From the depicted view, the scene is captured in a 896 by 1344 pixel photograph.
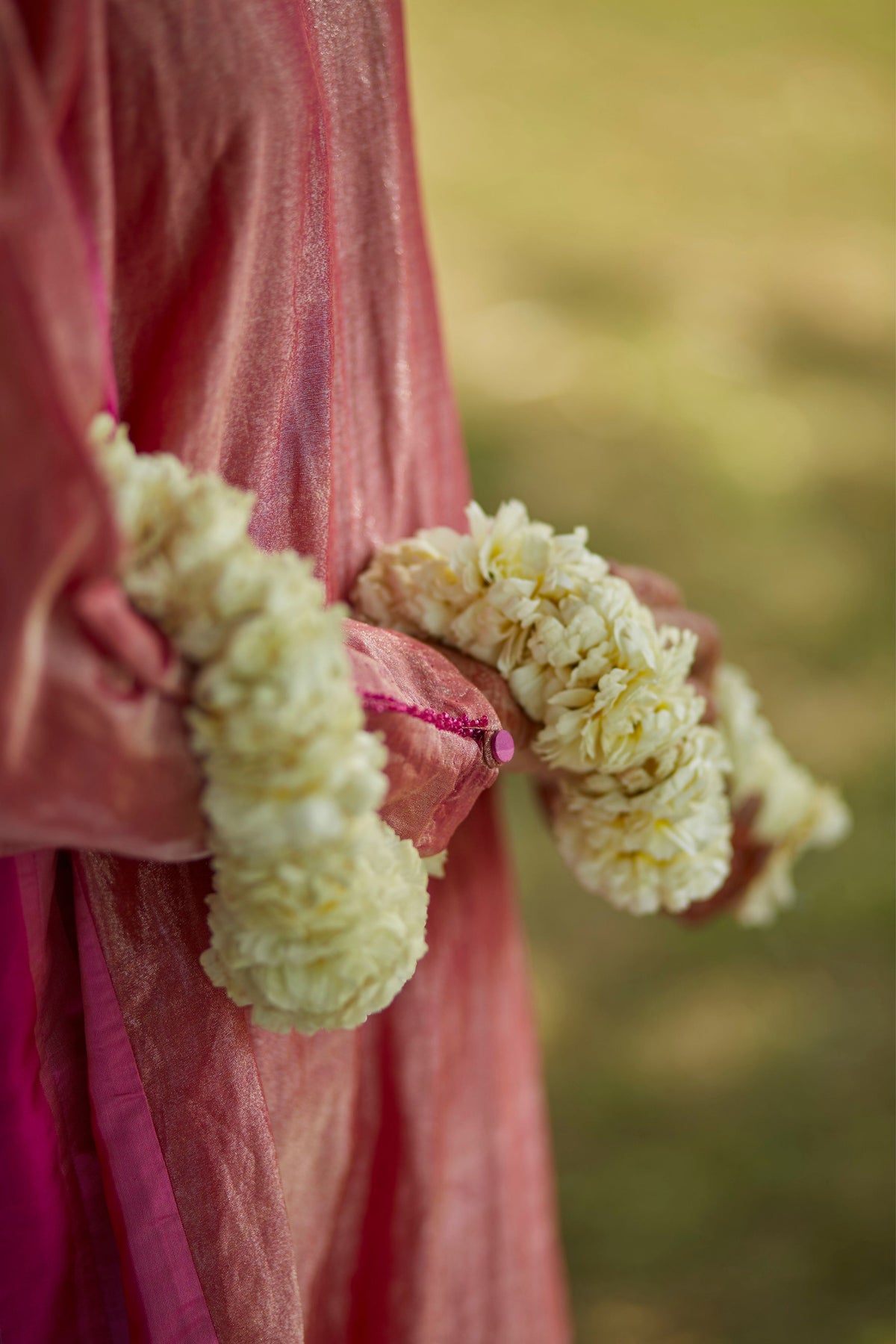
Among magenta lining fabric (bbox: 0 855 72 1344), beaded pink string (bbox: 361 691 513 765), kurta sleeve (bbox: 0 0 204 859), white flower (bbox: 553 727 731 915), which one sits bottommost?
magenta lining fabric (bbox: 0 855 72 1344)

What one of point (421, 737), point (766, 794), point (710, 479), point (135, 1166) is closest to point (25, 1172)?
point (135, 1166)

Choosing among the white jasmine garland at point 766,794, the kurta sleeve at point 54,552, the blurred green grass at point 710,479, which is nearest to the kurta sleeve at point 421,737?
the kurta sleeve at point 54,552

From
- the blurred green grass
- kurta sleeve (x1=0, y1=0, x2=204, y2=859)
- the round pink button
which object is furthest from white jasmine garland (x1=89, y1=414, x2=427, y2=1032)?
the blurred green grass

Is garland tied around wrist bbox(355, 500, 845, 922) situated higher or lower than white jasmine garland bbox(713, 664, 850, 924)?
higher

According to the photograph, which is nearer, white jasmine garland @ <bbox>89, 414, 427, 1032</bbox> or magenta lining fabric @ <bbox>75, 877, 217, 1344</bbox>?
white jasmine garland @ <bbox>89, 414, 427, 1032</bbox>

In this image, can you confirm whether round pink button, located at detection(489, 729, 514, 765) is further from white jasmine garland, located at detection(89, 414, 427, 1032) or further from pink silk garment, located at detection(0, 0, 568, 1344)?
white jasmine garland, located at detection(89, 414, 427, 1032)

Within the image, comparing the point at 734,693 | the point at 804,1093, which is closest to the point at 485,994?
the point at 734,693

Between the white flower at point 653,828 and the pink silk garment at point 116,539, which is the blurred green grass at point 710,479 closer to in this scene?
the pink silk garment at point 116,539
